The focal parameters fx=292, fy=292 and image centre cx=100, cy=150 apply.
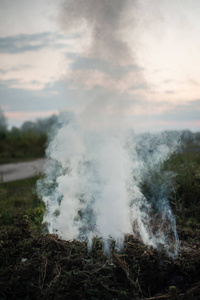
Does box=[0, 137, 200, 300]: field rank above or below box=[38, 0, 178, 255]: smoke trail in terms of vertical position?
below

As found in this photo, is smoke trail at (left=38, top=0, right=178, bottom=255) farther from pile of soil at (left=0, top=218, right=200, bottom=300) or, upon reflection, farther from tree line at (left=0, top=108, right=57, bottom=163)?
tree line at (left=0, top=108, right=57, bottom=163)

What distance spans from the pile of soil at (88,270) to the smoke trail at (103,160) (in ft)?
0.54

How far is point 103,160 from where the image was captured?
3.21 m

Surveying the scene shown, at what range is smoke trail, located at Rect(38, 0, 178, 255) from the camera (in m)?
2.96

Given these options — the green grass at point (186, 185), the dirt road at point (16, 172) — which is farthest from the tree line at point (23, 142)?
the green grass at point (186, 185)

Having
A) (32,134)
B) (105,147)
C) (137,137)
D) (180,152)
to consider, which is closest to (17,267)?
(105,147)

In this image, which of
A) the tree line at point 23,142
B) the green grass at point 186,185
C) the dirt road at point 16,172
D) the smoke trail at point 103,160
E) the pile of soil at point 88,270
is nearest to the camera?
the pile of soil at point 88,270

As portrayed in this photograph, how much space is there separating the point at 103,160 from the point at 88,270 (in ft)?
3.99

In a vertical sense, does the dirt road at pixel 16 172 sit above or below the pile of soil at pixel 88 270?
above

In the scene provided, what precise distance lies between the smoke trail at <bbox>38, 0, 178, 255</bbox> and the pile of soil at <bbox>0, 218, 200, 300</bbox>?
16 centimetres

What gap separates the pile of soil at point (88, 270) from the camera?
86.2 inches

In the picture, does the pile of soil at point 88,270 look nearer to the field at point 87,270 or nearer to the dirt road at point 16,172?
the field at point 87,270

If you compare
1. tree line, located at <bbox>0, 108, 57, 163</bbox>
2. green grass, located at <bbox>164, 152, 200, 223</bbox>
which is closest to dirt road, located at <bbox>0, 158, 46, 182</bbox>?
tree line, located at <bbox>0, 108, 57, 163</bbox>

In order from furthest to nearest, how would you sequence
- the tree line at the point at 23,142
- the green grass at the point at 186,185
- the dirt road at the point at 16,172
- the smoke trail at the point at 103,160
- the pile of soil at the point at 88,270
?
the tree line at the point at 23,142 < the dirt road at the point at 16,172 < the green grass at the point at 186,185 < the smoke trail at the point at 103,160 < the pile of soil at the point at 88,270
